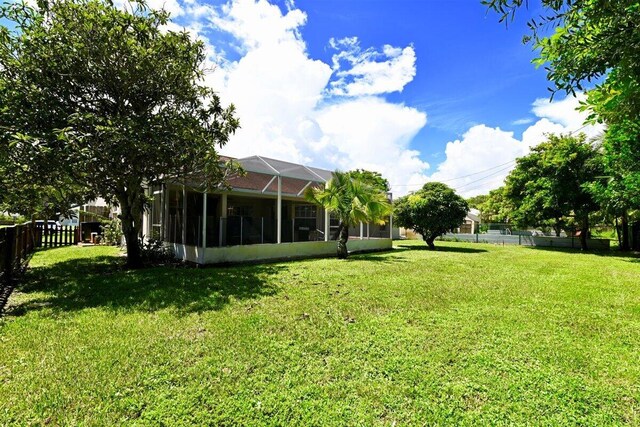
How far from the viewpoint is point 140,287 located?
7141 millimetres

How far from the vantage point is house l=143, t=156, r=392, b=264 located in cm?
1102

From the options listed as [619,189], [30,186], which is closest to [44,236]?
[30,186]

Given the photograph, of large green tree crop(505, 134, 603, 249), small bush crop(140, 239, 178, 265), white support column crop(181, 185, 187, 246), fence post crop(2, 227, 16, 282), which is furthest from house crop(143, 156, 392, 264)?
large green tree crop(505, 134, 603, 249)

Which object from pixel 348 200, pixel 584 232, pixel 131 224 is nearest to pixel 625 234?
pixel 584 232

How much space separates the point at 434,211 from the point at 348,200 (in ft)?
27.9

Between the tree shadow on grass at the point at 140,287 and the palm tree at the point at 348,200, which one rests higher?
the palm tree at the point at 348,200

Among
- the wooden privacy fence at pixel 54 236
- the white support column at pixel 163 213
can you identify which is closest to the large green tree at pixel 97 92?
the white support column at pixel 163 213

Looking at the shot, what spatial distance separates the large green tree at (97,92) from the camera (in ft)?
24.0

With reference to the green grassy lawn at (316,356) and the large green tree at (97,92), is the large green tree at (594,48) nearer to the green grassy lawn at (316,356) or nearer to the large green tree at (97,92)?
the green grassy lawn at (316,356)

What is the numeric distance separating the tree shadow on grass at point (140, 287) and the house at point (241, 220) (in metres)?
1.47

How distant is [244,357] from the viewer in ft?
12.3

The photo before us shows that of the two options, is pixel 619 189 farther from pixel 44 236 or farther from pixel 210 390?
pixel 44 236

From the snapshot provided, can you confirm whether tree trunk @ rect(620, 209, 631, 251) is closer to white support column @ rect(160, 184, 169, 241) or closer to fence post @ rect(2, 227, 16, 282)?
white support column @ rect(160, 184, 169, 241)

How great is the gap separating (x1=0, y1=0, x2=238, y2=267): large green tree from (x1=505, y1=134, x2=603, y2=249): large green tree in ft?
65.4
